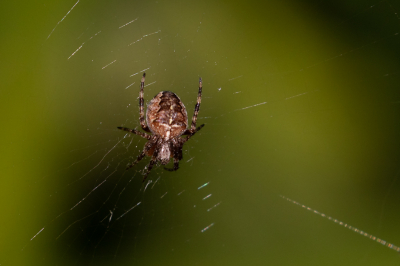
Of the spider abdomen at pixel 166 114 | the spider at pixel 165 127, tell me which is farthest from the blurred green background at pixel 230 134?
the spider abdomen at pixel 166 114

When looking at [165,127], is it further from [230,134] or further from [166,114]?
[230,134]

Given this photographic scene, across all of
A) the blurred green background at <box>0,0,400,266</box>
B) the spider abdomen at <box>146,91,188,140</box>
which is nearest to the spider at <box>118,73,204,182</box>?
the spider abdomen at <box>146,91,188,140</box>

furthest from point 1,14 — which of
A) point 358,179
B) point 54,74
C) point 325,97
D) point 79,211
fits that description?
point 358,179

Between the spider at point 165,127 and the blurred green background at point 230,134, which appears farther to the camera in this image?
the spider at point 165,127

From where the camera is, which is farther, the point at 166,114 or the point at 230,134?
the point at 230,134

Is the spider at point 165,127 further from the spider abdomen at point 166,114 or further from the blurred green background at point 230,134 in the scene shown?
the blurred green background at point 230,134

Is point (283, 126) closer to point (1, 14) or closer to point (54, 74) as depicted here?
point (54, 74)

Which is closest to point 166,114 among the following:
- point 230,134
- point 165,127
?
point 165,127
